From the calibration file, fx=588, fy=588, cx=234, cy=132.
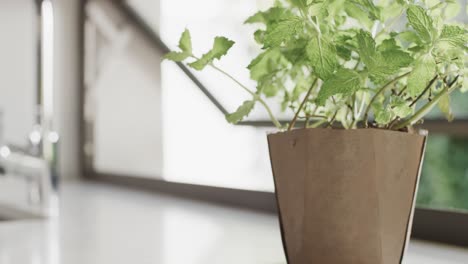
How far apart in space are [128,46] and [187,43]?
7.08 feet

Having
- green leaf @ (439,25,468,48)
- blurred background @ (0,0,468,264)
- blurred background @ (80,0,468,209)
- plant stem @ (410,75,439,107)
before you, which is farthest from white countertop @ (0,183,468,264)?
green leaf @ (439,25,468,48)

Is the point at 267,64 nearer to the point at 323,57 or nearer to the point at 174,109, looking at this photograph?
the point at 323,57

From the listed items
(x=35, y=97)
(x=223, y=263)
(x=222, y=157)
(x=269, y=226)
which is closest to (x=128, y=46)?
(x=35, y=97)

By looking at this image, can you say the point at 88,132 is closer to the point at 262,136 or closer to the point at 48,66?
the point at 48,66

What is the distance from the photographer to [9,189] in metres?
2.32

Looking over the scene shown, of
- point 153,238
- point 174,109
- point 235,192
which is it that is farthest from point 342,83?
point 174,109

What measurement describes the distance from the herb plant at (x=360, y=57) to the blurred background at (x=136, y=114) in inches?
22.7

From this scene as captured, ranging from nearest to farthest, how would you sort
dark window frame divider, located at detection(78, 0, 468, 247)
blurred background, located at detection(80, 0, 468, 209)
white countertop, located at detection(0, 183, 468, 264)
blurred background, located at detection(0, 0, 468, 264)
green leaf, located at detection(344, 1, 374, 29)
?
green leaf, located at detection(344, 1, 374, 29)
white countertop, located at detection(0, 183, 468, 264)
dark window frame divider, located at detection(78, 0, 468, 247)
blurred background, located at detection(0, 0, 468, 264)
blurred background, located at detection(80, 0, 468, 209)

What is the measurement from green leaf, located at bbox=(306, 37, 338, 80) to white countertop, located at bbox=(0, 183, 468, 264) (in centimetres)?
45

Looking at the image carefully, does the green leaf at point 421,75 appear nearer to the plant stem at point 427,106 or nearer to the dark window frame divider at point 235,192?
the plant stem at point 427,106

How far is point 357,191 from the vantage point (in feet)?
2.52

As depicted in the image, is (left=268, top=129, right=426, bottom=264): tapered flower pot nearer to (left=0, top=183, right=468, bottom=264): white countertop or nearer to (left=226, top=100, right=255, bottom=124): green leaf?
(left=226, top=100, right=255, bottom=124): green leaf

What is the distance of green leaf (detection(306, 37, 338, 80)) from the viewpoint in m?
0.74

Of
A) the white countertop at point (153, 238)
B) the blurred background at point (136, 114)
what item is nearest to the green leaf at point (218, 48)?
the white countertop at point (153, 238)
